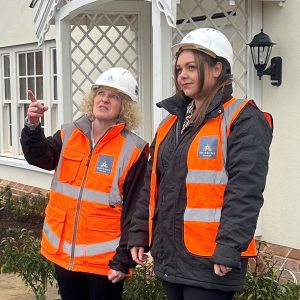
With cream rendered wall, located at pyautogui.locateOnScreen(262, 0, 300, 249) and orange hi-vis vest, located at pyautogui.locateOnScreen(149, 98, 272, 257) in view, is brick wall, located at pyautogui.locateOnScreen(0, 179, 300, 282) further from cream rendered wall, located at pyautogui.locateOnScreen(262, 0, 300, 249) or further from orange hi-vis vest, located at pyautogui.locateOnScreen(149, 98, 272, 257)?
orange hi-vis vest, located at pyautogui.locateOnScreen(149, 98, 272, 257)

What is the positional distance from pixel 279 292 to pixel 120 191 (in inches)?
60.2

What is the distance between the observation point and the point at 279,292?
176 inches

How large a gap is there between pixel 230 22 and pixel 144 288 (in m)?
2.50

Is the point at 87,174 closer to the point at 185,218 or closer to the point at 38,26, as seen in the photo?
the point at 185,218

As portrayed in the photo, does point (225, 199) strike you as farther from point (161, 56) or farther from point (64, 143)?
point (161, 56)

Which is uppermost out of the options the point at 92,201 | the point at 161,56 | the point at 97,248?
the point at 161,56

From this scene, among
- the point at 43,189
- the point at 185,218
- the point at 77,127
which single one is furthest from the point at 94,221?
the point at 43,189

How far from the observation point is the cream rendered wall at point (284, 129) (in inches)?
214

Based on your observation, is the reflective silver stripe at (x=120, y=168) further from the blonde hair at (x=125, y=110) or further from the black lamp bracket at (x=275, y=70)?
the black lamp bracket at (x=275, y=70)

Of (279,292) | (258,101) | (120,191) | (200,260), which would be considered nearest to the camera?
(200,260)

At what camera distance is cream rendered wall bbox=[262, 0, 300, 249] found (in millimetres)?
5434

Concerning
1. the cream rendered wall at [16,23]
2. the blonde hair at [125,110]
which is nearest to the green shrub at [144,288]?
the blonde hair at [125,110]

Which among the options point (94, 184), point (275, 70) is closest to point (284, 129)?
point (275, 70)

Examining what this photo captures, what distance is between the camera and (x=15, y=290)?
621cm
